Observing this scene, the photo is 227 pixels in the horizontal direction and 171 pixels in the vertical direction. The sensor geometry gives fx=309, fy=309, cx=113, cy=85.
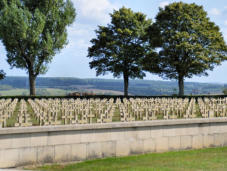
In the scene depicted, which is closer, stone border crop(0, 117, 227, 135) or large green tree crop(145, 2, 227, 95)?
stone border crop(0, 117, 227, 135)

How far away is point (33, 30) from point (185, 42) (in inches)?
693

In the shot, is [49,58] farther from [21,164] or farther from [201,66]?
[21,164]

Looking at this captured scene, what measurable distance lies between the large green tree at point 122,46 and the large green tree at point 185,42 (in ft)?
17.6

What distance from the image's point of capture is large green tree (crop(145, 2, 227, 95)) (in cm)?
3703

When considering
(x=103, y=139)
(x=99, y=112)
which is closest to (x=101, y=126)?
(x=103, y=139)

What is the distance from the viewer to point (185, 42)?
36.2m

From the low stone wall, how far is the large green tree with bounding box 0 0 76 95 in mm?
26491

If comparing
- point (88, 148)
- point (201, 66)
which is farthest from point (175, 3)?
point (88, 148)

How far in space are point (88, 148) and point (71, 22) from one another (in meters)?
30.5

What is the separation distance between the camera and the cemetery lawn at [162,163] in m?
8.91

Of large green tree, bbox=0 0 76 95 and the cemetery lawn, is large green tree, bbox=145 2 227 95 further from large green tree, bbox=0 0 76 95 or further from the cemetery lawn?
the cemetery lawn

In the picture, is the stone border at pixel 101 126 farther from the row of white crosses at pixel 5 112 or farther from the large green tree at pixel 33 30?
the large green tree at pixel 33 30

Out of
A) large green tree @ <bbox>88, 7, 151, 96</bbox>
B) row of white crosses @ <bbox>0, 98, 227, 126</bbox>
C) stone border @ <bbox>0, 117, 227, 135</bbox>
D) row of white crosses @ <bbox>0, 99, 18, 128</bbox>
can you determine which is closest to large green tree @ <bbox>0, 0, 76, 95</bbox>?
large green tree @ <bbox>88, 7, 151, 96</bbox>

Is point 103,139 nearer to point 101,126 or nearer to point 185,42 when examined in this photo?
point 101,126
